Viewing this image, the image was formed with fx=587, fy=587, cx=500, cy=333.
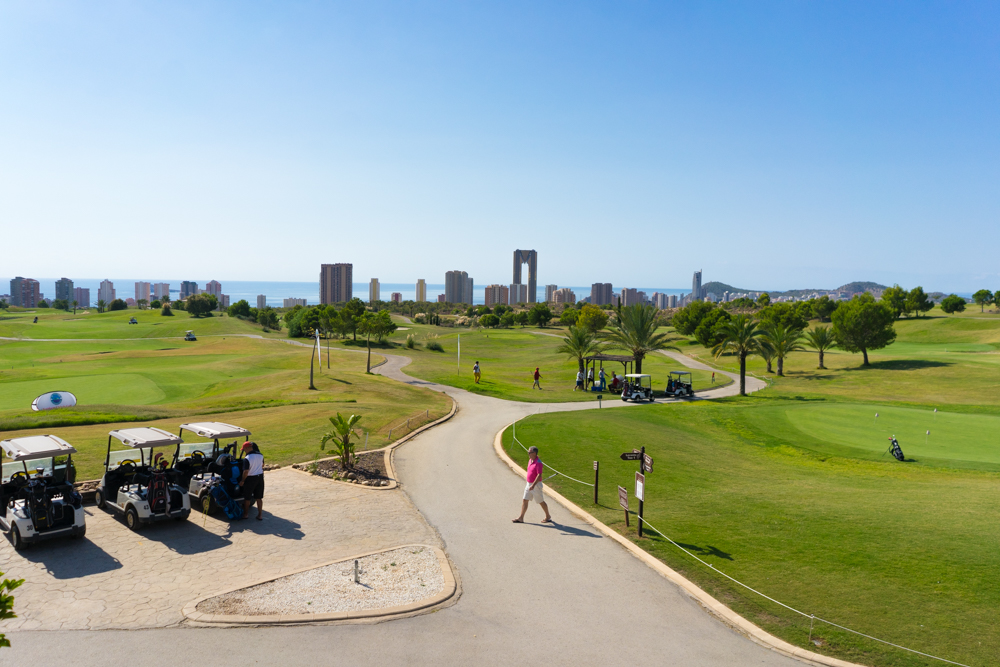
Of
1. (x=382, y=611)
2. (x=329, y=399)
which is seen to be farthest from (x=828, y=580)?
(x=329, y=399)

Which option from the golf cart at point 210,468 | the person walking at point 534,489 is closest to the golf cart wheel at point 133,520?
the golf cart at point 210,468

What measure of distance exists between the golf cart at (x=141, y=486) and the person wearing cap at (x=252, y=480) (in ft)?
3.70

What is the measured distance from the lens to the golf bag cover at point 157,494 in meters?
12.0

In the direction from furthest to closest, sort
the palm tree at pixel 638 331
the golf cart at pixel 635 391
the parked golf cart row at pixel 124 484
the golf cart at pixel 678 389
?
the palm tree at pixel 638 331
the golf cart at pixel 678 389
the golf cart at pixel 635 391
the parked golf cart row at pixel 124 484

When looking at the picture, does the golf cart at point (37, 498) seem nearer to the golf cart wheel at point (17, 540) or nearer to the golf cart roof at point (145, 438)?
the golf cart wheel at point (17, 540)

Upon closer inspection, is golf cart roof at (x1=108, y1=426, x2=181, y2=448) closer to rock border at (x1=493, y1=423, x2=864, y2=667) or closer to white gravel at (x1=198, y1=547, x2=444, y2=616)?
white gravel at (x1=198, y1=547, x2=444, y2=616)

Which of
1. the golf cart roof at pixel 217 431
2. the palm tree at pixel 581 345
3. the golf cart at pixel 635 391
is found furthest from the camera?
the palm tree at pixel 581 345

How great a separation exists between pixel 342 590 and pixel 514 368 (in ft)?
154

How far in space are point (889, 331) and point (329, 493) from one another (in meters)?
62.4

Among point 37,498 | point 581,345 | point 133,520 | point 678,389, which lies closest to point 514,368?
point 581,345

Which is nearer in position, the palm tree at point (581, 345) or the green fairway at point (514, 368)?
the green fairway at point (514, 368)

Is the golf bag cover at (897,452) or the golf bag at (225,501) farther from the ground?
the golf bag at (225,501)

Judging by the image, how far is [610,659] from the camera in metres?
7.85

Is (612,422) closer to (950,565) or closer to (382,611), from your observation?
(950,565)
